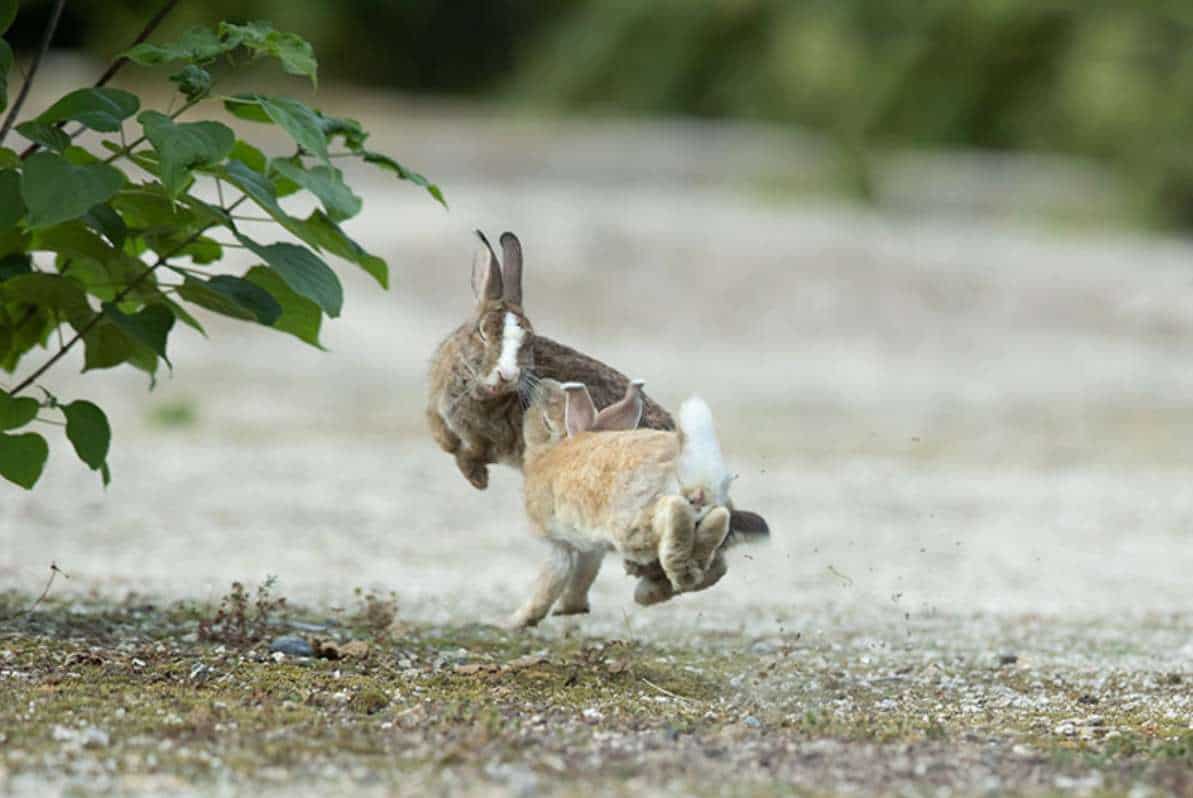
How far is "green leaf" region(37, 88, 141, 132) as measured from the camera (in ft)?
14.1

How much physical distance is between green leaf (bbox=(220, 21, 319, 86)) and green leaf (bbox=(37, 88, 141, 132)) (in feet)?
0.88

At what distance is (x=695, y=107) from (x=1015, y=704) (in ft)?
83.1

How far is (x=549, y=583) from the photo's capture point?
4.91 meters

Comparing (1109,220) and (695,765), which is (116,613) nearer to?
(695,765)

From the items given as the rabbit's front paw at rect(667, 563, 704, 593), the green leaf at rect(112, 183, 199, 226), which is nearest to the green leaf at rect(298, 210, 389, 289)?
the green leaf at rect(112, 183, 199, 226)

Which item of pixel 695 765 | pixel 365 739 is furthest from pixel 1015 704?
pixel 365 739

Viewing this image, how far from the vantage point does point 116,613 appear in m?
5.62

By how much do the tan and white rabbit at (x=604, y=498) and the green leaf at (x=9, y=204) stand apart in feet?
4.18

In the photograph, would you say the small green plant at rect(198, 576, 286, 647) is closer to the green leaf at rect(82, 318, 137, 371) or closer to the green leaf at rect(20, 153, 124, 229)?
the green leaf at rect(82, 318, 137, 371)

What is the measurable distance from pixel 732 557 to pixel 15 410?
3890 mm

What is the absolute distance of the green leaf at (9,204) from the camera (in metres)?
4.32

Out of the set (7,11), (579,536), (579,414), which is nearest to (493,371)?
(579,414)

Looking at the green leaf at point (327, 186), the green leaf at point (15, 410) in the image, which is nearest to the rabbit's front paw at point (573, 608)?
the green leaf at point (327, 186)

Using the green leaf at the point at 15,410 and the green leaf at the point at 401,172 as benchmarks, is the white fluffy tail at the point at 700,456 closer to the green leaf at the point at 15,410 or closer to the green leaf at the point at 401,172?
the green leaf at the point at 401,172
